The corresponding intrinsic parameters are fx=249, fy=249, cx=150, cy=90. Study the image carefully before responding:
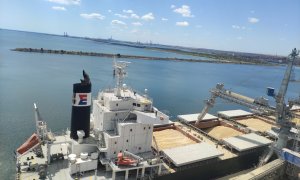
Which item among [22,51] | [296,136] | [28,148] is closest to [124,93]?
[28,148]

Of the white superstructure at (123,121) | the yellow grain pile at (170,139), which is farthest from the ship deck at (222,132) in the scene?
the white superstructure at (123,121)

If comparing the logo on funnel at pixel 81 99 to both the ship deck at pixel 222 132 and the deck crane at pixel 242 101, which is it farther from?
the ship deck at pixel 222 132

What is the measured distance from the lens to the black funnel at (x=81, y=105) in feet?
65.6

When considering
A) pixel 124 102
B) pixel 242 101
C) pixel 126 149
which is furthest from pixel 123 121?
pixel 242 101

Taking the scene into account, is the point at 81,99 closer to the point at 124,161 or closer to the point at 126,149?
the point at 126,149

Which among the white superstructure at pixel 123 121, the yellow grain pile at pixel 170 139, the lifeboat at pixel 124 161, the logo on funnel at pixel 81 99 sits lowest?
the yellow grain pile at pixel 170 139

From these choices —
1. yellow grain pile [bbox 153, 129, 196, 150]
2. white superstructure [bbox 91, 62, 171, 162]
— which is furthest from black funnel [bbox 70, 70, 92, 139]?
yellow grain pile [bbox 153, 129, 196, 150]

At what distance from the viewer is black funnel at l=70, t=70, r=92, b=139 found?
20.0 metres

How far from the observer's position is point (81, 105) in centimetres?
2028

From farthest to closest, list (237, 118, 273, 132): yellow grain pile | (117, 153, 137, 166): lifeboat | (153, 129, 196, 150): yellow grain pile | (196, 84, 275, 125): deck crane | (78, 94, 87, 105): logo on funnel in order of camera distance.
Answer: (237, 118, 273, 132): yellow grain pile → (196, 84, 275, 125): deck crane → (153, 129, 196, 150): yellow grain pile → (78, 94, 87, 105): logo on funnel → (117, 153, 137, 166): lifeboat

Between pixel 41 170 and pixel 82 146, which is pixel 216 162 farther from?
pixel 41 170

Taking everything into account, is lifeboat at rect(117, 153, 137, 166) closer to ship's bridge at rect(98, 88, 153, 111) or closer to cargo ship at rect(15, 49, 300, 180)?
cargo ship at rect(15, 49, 300, 180)

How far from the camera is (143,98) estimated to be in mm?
23391

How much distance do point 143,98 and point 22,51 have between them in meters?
124
